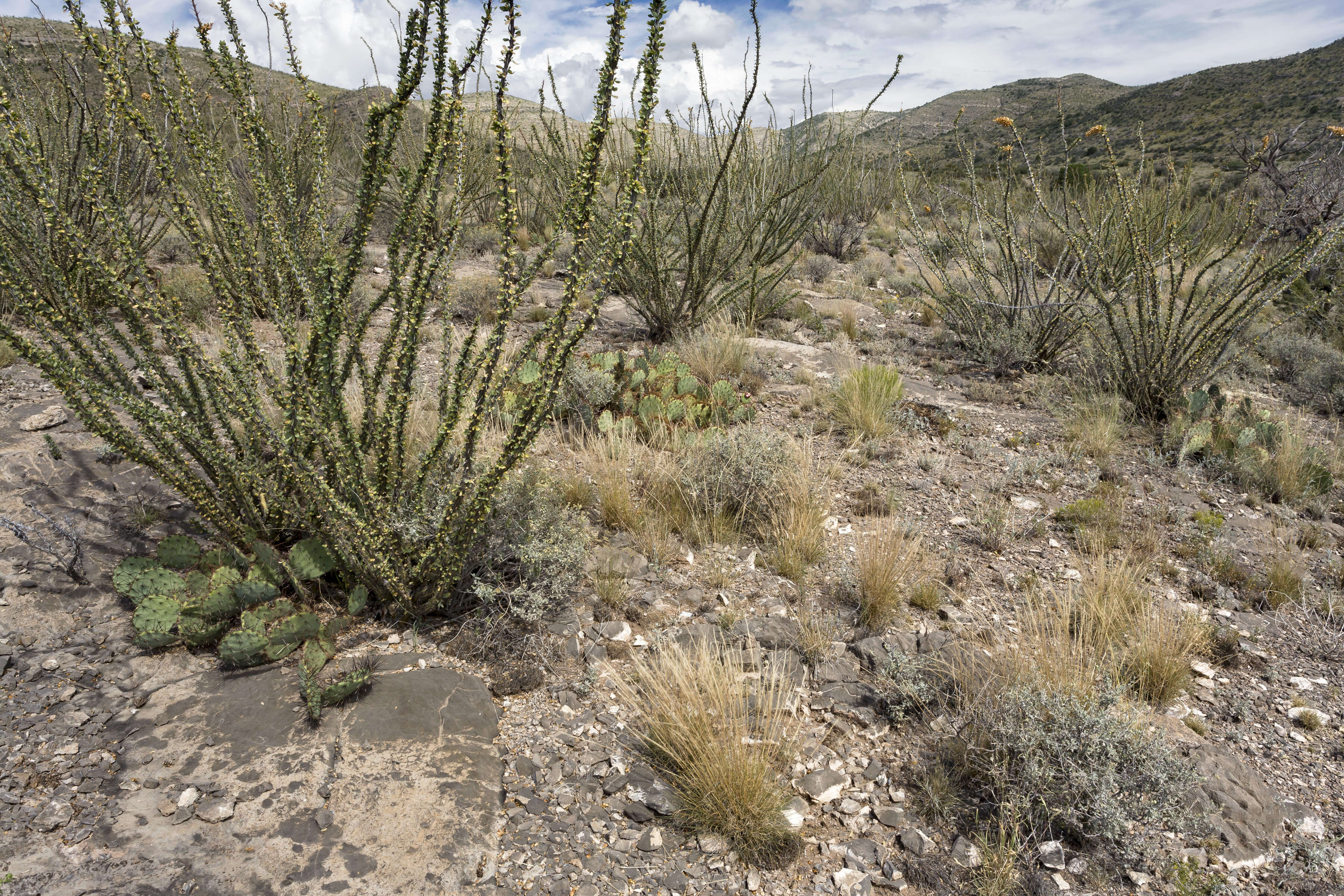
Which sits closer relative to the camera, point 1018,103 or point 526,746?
point 526,746

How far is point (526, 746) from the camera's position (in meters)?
2.30

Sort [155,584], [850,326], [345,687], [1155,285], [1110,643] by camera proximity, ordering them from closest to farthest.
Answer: [345,687] < [155,584] < [1110,643] < [1155,285] < [850,326]

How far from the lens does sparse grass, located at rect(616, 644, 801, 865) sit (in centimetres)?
202

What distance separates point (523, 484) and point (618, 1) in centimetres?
198

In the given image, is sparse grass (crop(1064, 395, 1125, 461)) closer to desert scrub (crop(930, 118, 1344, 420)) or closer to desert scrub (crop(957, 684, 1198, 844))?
desert scrub (crop(930, 118, 1344, 420))

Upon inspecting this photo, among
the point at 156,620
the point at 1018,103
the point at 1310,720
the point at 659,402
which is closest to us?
the point at 156,620

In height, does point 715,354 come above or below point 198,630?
above

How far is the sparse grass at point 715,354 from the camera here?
534 centimetres

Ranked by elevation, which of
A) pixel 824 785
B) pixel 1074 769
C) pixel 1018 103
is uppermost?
pixel 1018 103

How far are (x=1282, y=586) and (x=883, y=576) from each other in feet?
6.87

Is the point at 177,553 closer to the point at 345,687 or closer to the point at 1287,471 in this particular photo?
A: the point at 345,687

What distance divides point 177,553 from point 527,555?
52.7 inches

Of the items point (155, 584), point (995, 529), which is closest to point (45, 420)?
point (155, 584)

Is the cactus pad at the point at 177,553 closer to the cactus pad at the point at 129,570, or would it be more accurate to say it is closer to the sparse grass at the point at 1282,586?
the cactus pad at the point at 129,570
